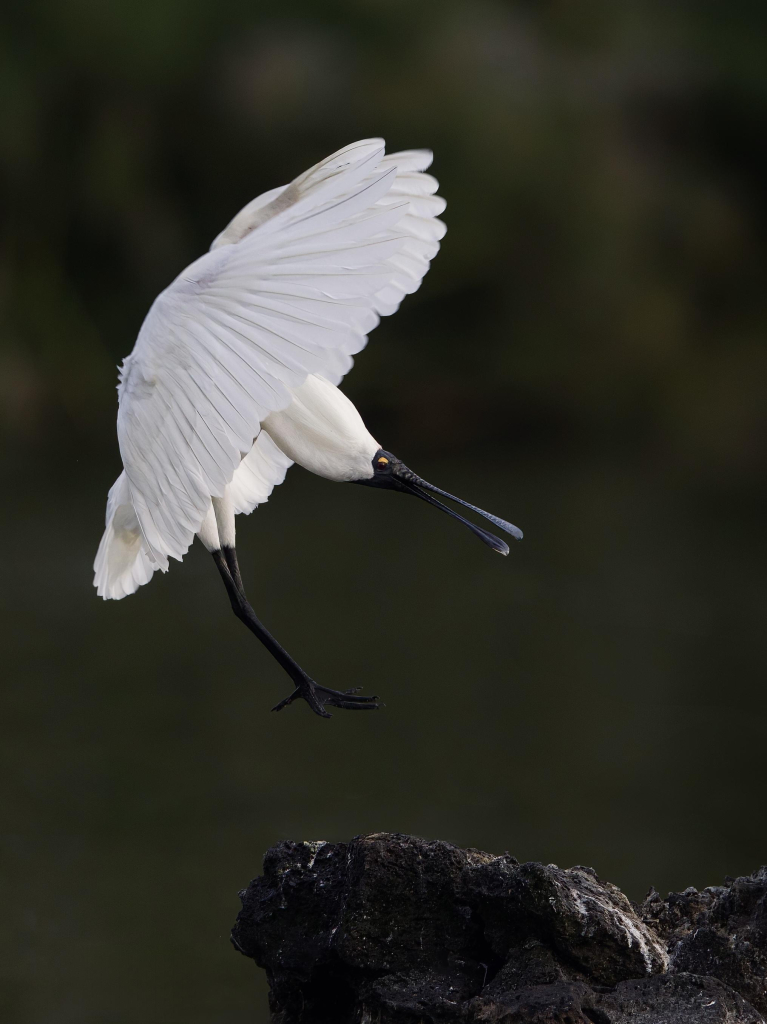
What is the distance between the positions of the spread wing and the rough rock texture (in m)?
0.45

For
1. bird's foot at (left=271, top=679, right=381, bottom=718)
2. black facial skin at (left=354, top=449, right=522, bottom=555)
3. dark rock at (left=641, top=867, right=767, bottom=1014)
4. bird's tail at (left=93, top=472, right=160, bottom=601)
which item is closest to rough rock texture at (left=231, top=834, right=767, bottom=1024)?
dark rock at (left=641, top=867, right=767, bottom=1014)

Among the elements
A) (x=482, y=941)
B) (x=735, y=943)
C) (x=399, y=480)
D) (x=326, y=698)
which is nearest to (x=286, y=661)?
(x=326, y=698)

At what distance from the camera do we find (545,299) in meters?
7.14

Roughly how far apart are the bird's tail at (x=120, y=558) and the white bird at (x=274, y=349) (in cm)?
8

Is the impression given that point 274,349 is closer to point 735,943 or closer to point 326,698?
point 326,698

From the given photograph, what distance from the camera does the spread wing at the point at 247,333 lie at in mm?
1301

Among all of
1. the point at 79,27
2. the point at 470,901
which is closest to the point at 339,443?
the point at 470,901

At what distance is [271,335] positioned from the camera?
1.33m

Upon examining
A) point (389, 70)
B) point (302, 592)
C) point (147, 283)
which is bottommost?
point (302, 592)

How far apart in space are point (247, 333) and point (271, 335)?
3 cm

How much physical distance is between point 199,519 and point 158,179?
599 cm

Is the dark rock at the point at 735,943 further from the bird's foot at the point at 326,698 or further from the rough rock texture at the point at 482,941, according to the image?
the bird's foot at the point at 326,698

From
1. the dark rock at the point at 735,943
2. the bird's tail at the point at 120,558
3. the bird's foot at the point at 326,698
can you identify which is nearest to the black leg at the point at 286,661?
the bird's foot at the point at 326,698

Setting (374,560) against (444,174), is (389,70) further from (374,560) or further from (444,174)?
(374,560)
